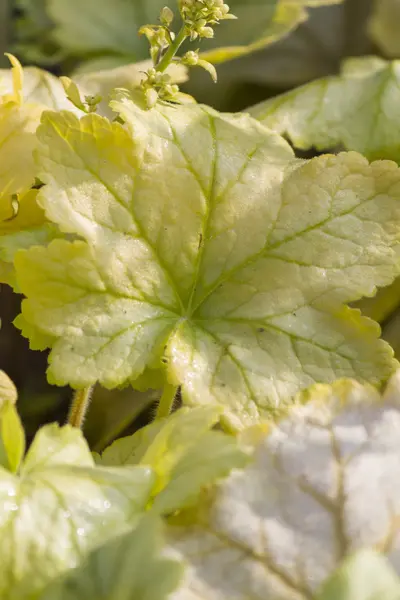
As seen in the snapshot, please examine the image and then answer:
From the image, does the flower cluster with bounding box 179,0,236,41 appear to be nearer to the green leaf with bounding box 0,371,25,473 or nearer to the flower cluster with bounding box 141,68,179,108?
the flower cluster with bounding box 141,68,179,108

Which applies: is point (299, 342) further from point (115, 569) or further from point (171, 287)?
point (115, 569)

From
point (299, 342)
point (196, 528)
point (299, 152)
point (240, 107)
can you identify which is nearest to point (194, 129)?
point (299, 342)

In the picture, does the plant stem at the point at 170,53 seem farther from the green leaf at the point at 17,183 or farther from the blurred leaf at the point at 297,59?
the blurred leaf at the point at 297,59

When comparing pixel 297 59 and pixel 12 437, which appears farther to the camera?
pixel 297 59

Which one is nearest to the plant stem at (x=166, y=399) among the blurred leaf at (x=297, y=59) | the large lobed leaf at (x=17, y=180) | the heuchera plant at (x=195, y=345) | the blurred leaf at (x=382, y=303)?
the heuchera plant at (x=195, y=345)

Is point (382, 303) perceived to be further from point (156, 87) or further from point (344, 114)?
point (156, 87)

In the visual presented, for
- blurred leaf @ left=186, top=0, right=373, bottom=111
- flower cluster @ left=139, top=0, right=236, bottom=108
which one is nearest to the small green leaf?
flower cluster @ left=139, top=0, right=236, bottom=108

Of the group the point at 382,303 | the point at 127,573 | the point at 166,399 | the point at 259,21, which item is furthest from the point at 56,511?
the point at 259,21
